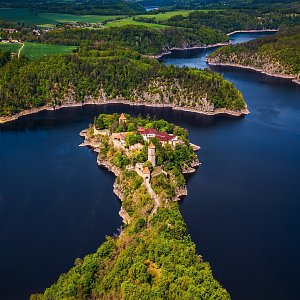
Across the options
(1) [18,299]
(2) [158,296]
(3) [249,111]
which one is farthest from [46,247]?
(3) [249,111]

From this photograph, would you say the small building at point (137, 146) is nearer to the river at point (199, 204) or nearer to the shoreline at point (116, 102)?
the river at point (199, 204)

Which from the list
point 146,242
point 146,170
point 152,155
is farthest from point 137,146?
point 146,242

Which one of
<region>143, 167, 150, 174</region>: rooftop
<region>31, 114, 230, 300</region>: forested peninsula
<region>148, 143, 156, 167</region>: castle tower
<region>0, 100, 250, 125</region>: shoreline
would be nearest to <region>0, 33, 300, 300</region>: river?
<region>31, 114, 230, 300</region>: forested peninsula

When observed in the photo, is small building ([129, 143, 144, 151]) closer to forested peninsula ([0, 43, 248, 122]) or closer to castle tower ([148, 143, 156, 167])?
castle tower ([148, 143, 156, 167])

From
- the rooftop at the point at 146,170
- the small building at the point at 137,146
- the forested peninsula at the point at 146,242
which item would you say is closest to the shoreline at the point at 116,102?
the forested peninsula at the point at 146,242

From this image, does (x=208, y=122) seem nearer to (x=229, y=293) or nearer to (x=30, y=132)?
(x=30, y=132)

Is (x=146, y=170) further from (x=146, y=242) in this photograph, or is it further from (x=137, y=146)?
(x=146, y=242)
